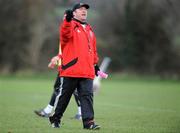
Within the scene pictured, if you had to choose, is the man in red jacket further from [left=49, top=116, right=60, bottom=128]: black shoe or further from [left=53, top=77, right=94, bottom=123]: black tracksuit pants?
[left=49, top=116, right=60, bottom=128]: black shoe

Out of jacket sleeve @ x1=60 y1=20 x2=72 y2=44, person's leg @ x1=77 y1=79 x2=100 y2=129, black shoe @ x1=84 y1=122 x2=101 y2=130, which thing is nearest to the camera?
jacket sleeve @ x1=60 y1=20 x2=72 y2=44

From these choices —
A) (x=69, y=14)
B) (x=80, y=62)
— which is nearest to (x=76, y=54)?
(x=80, y=62)

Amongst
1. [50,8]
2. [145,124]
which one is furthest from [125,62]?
[145,124]

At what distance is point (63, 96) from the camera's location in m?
11.6

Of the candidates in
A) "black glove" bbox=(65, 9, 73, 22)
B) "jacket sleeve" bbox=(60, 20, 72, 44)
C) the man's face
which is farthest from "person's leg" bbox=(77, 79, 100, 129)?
"black glove" bbox=(65, 9, 73, 22)

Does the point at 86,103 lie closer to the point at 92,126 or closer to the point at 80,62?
the point at 92,126

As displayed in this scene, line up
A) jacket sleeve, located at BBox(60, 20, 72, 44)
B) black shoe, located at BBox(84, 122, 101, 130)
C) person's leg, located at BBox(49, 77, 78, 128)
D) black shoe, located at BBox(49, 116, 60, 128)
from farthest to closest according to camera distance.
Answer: black shoe, located at BBox(49, 116, 60, 128), person's leg, located at BBox(49, 77, 78, 128), black shoe, located at BBox(84, 122, 101, 130), jacket sleeve, located at BBox(60, 20, 72, 44)

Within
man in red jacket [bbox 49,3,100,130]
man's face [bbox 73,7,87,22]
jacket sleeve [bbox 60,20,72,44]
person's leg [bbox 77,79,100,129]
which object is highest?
man's face [bbox 73,7,87,22]

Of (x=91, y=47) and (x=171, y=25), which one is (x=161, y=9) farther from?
(x=91, y=47)

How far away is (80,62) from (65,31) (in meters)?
0.62

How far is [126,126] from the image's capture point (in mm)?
12234

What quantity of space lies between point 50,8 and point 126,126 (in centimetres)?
3838

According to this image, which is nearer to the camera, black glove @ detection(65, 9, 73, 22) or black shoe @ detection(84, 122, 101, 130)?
black glove @ detection(65, 9, 73, 22)

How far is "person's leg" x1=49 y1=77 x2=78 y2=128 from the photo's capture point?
37.7 feet
